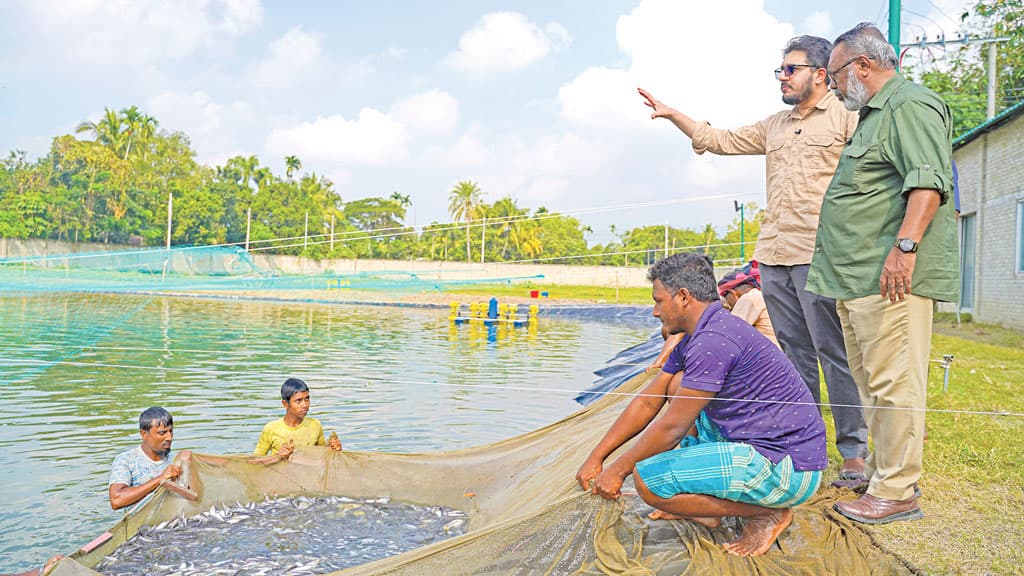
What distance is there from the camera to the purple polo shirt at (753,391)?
2.72 meters

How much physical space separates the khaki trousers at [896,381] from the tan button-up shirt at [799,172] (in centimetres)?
72

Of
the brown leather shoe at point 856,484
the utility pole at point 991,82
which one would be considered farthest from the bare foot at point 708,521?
the utility pole at point 991,82

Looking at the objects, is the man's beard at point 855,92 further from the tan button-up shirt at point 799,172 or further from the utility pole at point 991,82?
the utility pole at point 991,82

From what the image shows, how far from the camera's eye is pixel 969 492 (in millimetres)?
3523

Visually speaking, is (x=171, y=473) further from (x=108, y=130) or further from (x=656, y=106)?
(x=108, y=130)

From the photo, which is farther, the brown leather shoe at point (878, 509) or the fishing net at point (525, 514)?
the brown leather shoe at point (878, 509)

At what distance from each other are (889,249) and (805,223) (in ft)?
2.24

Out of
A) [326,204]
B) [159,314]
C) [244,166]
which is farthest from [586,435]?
[326,204]

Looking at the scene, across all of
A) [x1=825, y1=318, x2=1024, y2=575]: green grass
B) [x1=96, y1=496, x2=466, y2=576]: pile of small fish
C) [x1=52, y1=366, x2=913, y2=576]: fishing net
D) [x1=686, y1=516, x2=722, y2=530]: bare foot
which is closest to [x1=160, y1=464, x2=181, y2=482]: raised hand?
[x1=52, y1=366, x2=913, y2=576]: fishing net

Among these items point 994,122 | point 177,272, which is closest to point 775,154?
point 994,122

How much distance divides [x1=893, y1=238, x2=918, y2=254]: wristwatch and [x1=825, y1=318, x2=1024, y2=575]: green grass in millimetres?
878

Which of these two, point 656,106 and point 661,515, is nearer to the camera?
point 661,515

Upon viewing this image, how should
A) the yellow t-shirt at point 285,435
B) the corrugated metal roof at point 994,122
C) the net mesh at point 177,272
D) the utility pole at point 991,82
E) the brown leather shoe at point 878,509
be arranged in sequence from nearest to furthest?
the brown leather shoe at point 878,509, the yellow t-shirt at point 285,435, the corrugated metal roof at point 994,122, the utility pole at point 991,82, the net mesh at point 177,272

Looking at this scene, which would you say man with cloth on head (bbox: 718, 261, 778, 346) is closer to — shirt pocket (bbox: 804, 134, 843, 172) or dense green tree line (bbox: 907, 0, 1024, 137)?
shirt pocket (bbox: 804, 134, 843, 172)
